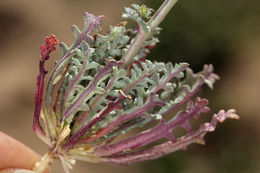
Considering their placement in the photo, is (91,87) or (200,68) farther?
(200,68)

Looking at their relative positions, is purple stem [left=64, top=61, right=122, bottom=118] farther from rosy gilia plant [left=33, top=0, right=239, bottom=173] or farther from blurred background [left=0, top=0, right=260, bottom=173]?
blurred background [left=0, top=0, right=260, bottom=173]

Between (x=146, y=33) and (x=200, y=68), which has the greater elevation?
(x=200, y=68)

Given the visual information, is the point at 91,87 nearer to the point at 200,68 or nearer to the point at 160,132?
the point at 160,132

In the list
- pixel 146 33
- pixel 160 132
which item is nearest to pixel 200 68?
pixel 160 132

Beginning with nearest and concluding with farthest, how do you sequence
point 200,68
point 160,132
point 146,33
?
point 146,33, point 160,132, point 200,68

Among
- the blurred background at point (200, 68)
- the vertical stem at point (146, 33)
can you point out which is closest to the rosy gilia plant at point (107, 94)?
the vertical stem at point (146, 33)

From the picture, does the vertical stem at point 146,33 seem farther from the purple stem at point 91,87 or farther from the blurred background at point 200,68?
the blurred background at point 200,68

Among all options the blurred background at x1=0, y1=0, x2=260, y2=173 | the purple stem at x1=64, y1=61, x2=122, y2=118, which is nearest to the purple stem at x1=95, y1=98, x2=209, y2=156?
the purple stem at x1=64, y1=61, x2=122, y2=118

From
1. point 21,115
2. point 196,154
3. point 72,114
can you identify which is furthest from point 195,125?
point 72,114

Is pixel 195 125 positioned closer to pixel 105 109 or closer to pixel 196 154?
pixel 196 154

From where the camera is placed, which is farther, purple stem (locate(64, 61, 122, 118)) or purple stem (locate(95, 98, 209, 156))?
purple stem (locate(95, 98, 209, 156))
